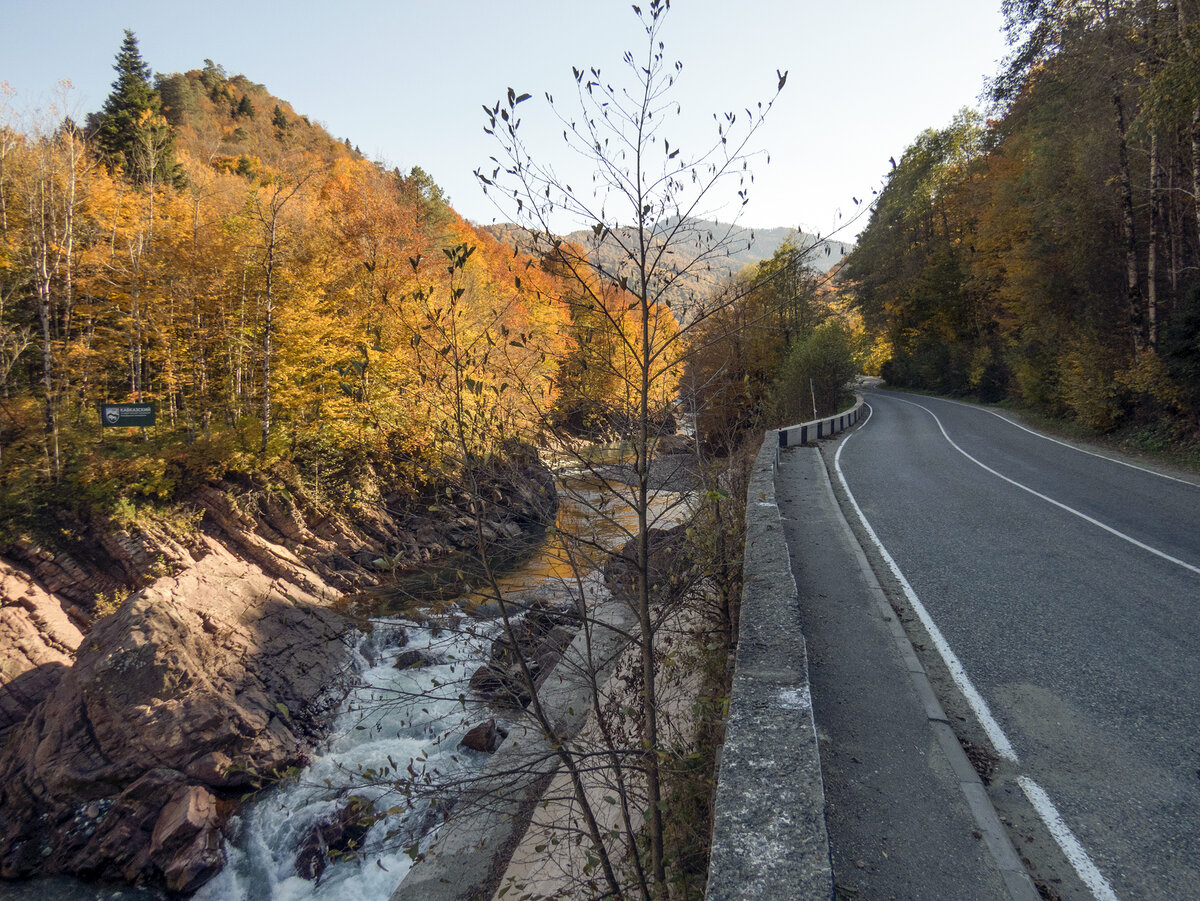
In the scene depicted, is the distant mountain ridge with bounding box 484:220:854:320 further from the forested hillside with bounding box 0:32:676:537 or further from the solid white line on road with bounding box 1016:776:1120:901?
the forested hillside with bounding box 0:32:676:537

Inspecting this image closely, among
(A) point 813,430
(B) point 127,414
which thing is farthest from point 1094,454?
(B) point 127,414

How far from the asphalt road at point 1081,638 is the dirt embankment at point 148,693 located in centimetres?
355

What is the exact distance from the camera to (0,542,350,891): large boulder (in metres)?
7.77

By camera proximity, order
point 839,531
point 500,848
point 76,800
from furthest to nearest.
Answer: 1. point 839,531
2. point 76,800
3. point 500,848

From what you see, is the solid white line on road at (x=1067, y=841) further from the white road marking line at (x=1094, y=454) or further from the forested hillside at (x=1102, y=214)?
the white road marking line at (x=1094, y=454)

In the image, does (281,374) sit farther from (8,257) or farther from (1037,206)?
(1037,206)

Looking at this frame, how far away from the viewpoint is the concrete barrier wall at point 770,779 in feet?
7.45

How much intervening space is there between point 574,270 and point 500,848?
18.7 ft

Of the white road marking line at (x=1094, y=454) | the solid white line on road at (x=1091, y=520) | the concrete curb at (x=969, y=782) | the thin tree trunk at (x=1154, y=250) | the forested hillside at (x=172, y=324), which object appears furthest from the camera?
the thin tree trunk at (x=1154, y=250)

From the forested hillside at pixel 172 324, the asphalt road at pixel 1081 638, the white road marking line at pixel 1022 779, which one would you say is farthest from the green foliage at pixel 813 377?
the white road marking line at pixel 1022 779

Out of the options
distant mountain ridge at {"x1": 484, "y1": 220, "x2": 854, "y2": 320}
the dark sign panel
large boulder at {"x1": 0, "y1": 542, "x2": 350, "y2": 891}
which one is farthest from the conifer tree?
distant mountain ridge at {"x1": 484, "y1": 220, "x2": 854, "y2": 320}

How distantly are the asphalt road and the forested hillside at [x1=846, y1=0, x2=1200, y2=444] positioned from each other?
425 cm

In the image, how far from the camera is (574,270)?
10.9 ft

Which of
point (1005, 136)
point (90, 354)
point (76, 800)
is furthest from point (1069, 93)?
point (90, 354)
